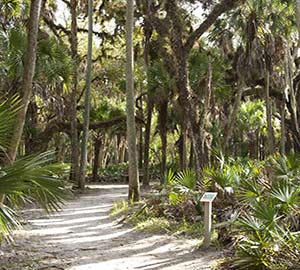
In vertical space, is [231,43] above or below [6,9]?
above

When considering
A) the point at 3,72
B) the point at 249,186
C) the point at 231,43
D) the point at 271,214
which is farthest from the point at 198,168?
the point at 231,43

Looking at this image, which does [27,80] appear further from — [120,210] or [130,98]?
[120,210]

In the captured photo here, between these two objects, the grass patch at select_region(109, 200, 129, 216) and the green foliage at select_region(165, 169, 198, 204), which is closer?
the green foliage at select_region(165, 169, 198, 204)

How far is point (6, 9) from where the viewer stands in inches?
400

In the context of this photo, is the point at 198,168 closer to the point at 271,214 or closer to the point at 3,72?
the point at 3,72

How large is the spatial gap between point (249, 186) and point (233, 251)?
5.82 ft

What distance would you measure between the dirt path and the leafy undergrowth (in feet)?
1.08

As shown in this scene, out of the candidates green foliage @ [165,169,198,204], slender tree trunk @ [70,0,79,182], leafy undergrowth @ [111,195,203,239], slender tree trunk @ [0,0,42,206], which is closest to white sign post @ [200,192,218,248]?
leafy undergrowth @ [111,195,203,239]

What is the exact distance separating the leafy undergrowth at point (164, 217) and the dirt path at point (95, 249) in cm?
33

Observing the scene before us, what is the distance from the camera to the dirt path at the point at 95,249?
6.57 metres

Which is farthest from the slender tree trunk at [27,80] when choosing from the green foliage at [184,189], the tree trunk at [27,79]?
the green foliage at [184,189]

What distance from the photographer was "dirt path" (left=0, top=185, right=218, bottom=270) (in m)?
6.57

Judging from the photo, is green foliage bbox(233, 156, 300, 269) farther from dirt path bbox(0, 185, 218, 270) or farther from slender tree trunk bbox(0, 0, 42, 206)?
slender tree trunk bbox(0, 0, 42, 206)

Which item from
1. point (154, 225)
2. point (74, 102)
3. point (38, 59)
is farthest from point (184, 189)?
point (74, 102)
